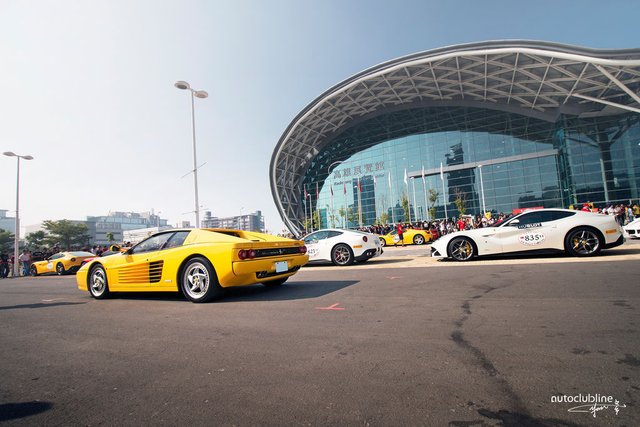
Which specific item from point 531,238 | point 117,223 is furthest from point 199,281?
point 117,223

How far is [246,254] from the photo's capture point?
4781 millimetres

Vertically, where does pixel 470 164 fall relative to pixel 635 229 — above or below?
above

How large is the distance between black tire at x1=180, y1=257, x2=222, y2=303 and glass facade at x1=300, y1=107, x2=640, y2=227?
39.9 metres

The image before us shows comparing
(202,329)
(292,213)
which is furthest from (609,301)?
(292,213)

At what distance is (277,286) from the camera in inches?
246

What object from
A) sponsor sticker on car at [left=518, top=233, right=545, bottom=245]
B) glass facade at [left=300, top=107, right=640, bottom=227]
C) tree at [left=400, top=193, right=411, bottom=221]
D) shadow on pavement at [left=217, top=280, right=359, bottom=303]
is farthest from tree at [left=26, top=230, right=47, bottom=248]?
sponsor sticker on car at [left=518, top=233, right=545, bottom=245]

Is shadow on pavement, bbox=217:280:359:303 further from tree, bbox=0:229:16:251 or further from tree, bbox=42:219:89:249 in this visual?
tree, bbox=0:229:16:251

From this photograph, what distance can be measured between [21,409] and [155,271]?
12.0 feet

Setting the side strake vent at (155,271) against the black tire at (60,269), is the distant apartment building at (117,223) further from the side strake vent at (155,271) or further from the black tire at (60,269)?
the side strake vent at (155,271)

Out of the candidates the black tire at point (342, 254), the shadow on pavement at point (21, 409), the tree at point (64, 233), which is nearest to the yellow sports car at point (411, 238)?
the black tire at point (342, 254)

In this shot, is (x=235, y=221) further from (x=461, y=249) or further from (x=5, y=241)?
(x=461, y=249)

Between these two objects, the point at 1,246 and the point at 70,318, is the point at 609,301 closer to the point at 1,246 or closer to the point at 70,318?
the point at 70,318

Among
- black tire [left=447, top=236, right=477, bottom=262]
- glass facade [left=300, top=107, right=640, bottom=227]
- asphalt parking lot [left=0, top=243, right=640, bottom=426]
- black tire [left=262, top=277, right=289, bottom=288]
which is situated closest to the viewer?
asphalt parking lot [left=0, top=243, right=640, bottom=426]

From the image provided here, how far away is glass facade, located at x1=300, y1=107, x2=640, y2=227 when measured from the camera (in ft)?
116
